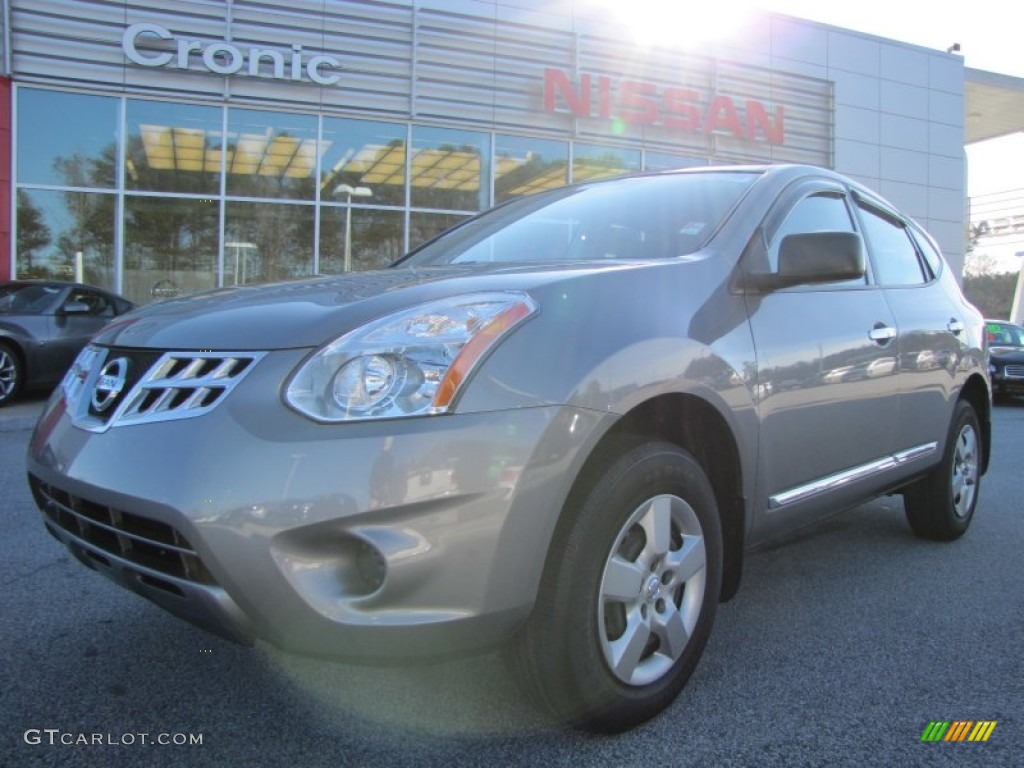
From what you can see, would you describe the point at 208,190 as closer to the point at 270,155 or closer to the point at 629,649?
the point at 270,155

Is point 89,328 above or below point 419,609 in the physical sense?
above

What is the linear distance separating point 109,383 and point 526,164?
13402mm

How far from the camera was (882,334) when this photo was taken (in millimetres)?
3145

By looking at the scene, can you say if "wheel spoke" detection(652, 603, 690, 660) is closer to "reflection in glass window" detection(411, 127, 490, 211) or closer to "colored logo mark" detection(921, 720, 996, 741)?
"colored logo mark" detection(921, 720, 996, 741)

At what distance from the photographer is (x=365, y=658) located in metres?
1.71

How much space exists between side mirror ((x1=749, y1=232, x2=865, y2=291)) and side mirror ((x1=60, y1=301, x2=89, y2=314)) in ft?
27.7

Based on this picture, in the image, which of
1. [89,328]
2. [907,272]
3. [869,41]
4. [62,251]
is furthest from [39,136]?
[869,41]

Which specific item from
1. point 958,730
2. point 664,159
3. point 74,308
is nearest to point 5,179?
point 74,308

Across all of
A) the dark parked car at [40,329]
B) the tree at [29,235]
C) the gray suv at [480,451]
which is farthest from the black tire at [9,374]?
the gray suv at [480,451]

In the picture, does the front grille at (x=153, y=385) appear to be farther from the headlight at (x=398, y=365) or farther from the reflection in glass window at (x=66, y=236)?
the reflection in glass window at (x=66, y=236)

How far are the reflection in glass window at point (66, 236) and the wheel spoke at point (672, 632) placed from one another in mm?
12513

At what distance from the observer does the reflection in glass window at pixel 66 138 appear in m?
12.1

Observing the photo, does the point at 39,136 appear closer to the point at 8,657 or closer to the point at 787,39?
the point at 8,657

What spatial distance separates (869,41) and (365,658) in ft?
65.8
